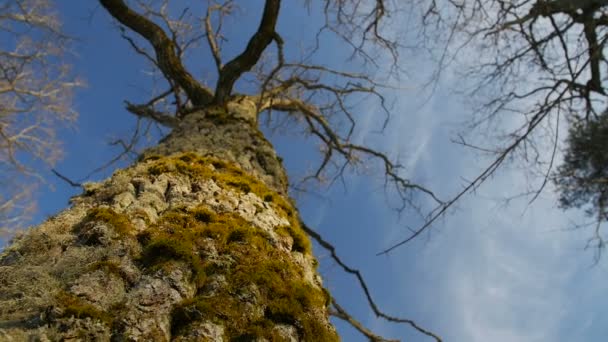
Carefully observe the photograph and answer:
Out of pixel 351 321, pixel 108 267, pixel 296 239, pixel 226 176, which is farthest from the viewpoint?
pixel 351 321

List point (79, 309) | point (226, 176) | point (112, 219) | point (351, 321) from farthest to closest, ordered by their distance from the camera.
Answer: point (351, 321)
point (226, 176)
point (112, 219)
point (79, 309)

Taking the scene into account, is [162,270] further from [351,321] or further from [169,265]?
[351,321]

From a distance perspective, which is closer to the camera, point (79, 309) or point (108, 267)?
point (79, 309)

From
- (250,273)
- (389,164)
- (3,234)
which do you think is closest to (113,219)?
(250,273)

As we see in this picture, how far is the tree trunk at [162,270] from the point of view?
138 cm

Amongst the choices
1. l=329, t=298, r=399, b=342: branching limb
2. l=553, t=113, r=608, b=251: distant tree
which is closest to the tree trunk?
l=329, t=298, r=399, b=342: branching limb

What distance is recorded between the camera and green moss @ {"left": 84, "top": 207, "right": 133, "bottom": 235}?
1865mm

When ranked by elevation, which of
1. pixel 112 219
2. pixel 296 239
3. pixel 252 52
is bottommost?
pixel 112 219

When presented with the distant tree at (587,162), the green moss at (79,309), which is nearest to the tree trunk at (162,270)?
the green moss at (79,309)

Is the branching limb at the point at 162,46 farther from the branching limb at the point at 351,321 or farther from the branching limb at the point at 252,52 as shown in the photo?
the branching limb at the point at 351,321

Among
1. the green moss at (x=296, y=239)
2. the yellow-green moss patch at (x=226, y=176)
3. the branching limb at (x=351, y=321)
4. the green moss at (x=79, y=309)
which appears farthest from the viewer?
the branching limb at (x=351, y=321)

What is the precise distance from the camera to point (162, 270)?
5.41ft

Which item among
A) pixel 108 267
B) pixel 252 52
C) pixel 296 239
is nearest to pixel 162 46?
pixel 252 52

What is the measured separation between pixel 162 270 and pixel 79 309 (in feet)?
1.10
